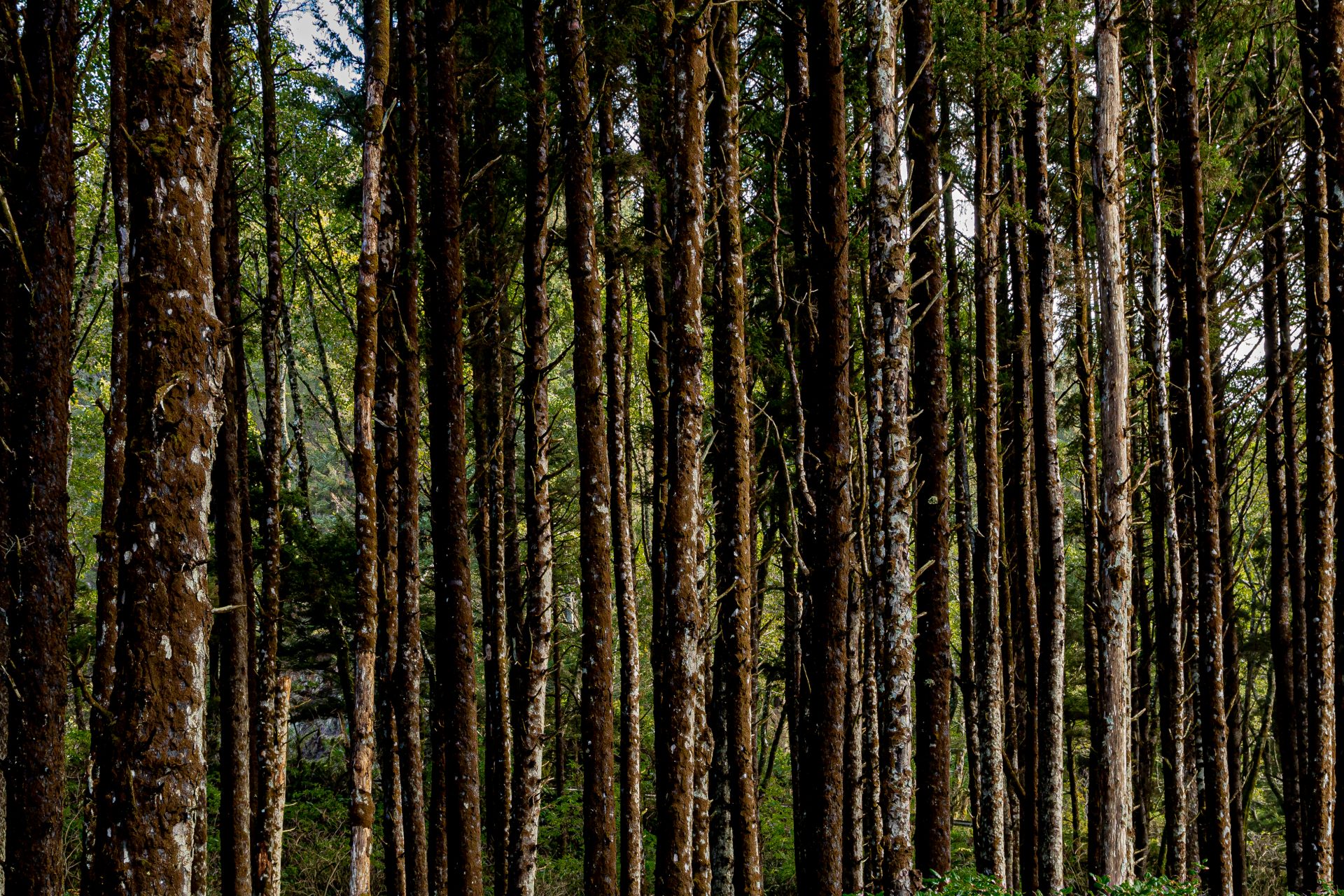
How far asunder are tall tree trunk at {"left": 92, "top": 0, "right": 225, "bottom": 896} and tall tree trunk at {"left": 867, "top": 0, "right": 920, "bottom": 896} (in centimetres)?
510

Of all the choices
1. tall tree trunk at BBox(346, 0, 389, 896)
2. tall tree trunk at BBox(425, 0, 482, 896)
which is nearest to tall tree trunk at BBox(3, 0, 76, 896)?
tall tree trunk at BBox(346, 0, 389, 896)

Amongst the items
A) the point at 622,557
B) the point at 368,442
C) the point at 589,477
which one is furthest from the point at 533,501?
the point at 368,442

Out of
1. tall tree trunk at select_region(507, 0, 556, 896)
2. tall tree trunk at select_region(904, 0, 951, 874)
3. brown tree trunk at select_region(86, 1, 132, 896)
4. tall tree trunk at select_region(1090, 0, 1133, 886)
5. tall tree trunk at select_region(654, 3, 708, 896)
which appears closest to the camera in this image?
brown tree trunk at select_region(86, 1, 132, 896)

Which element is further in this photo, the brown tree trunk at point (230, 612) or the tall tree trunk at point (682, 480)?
the brown tree trunk at point (230, 612)

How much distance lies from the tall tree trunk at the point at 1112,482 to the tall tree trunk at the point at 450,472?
22.4ft

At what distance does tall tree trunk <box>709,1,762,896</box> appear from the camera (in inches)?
332

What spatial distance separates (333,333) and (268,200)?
16.6 metres

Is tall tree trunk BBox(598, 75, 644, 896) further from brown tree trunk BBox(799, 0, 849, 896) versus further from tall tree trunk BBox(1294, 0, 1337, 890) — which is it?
tall tree trunk BBox(1294, 0, 1337, 890)

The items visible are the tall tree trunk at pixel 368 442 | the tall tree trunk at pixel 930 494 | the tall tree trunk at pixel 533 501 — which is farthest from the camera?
the tall tree trunk at pixel 533 501

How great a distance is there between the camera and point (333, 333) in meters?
28.5

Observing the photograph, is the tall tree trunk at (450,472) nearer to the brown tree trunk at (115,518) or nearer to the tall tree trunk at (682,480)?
the brown tree trunk at (115,518)

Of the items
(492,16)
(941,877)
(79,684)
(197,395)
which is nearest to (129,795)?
(79,684)

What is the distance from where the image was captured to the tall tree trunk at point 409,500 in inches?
384

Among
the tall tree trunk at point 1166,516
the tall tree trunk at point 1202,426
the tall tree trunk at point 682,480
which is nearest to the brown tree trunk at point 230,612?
the tall tree trunk at point 682,480
